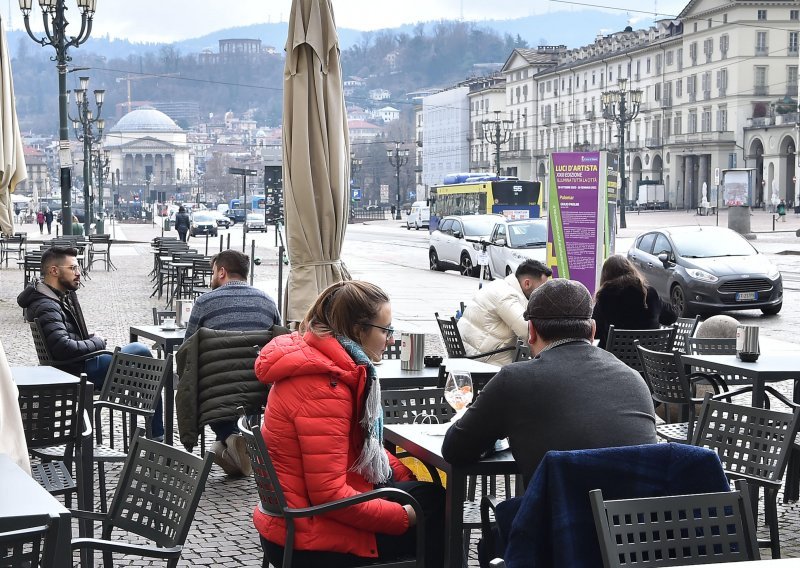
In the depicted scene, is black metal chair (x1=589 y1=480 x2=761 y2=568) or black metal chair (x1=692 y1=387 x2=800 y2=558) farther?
black metal chair (x1=692 y1=387 x2=800 y2=558)

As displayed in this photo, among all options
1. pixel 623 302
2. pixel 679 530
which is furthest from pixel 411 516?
pixel 623 302

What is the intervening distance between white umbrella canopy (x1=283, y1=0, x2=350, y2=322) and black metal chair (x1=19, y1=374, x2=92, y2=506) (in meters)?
2.93

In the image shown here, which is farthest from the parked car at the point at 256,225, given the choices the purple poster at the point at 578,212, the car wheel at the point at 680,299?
the purple poster at the point at 578,212

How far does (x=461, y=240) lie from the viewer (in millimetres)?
30438

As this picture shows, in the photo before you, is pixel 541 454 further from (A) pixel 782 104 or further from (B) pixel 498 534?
(A) pixel 782 104

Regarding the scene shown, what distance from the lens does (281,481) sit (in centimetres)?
416

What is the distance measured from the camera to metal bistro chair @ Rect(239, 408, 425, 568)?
4.06 metres

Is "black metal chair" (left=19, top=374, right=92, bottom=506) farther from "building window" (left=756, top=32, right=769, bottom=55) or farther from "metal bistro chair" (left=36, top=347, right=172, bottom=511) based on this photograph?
"building window" (left=756, top=32, right=769, bottom=55)

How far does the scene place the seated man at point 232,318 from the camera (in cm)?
756

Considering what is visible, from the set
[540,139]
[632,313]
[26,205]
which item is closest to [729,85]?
[540,139]

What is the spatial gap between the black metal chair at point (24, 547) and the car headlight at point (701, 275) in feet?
56.3

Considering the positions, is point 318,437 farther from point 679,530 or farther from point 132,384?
point 132,384

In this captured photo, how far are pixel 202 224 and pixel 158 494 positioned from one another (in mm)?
62437

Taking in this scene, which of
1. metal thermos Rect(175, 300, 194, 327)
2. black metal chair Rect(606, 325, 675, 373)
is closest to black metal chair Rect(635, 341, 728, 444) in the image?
black metal chair Rect(606, 325, 675, 373)
